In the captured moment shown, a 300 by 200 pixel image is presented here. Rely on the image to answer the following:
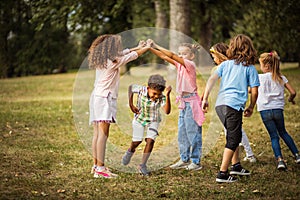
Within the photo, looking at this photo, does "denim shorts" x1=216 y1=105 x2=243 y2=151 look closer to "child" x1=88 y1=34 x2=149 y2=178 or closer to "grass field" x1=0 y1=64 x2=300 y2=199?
"grass field" x1=0 y1=64 x2=300 y2=199

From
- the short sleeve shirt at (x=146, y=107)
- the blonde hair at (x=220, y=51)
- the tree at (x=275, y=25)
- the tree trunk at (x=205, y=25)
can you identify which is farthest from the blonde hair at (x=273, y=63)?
the tree trunk at (x=205, y=25)

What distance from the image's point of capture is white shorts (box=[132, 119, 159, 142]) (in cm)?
638

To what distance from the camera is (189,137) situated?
266 inches

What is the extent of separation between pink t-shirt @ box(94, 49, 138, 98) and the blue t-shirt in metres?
1.15

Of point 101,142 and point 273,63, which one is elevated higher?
point 273,63

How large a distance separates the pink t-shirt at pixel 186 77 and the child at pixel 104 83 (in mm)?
607

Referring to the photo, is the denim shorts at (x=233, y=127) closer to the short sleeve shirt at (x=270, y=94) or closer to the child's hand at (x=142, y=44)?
the short sleeve shirt at (x=270, y=94)

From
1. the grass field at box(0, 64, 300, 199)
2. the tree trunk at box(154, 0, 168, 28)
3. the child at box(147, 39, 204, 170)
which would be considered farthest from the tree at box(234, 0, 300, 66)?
the child at box(147, 39, 204, 170)

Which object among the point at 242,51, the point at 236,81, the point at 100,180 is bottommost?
the point at 100,180

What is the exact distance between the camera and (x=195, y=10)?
25234 millimetres

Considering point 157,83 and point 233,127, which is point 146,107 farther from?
point 233,127

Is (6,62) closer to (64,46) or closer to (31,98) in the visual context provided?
(64,46)

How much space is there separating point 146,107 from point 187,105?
22.5 inches

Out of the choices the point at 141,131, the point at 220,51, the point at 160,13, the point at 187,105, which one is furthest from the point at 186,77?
the point at 160,13
